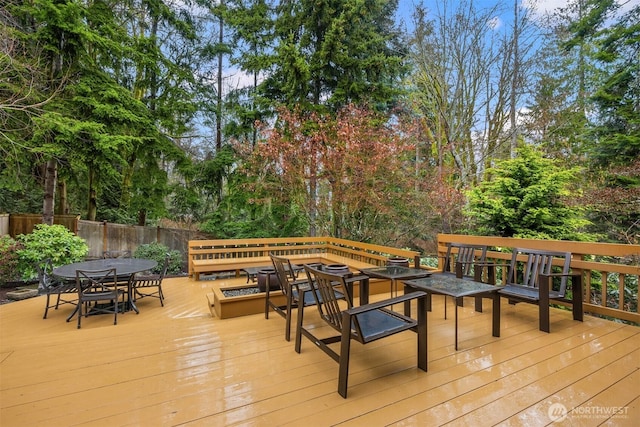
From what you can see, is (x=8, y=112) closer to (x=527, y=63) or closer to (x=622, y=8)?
(x=527, y=63)

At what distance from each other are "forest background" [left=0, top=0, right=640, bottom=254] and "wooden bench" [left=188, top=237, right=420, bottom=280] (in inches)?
29.7

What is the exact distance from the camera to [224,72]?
10.3 m

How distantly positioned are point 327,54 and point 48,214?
7493 millimetres

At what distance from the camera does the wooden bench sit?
228 inches

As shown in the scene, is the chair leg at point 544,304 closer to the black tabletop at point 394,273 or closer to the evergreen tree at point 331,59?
the black tabletop at point 394,273

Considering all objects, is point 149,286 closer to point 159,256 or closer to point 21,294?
point 21,294

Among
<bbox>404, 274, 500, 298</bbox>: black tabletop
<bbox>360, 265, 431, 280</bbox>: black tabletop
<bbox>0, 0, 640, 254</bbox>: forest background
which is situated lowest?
<bbox>404, 274, 500, 298</bbox>: black tabletop

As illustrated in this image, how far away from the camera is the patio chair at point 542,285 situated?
9.45ft

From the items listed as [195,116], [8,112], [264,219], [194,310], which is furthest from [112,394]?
[195,116]

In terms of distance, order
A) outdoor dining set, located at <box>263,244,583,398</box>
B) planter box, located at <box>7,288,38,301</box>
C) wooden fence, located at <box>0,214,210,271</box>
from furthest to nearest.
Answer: wooden fence, located at <box>0,214,210,271</box>
planter box, located at <box>7,288,38,301</box>
outdoor dining set, located at <box>263,244,583,398</box>

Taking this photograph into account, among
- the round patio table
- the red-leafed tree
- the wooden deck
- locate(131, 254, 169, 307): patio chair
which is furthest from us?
the red-leafed tree

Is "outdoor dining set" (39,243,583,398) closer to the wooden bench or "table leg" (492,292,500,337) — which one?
"table leg" (492,292,500,337)

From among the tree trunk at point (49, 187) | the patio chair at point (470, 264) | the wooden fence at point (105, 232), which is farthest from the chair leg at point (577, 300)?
the tree trunk at point (49, 187)

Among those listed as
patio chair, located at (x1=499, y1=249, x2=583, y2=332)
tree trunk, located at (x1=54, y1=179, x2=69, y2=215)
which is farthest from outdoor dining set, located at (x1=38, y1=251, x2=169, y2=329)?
tree trunk, located at (x1=54, y1=179, x2=69, y2=215)
